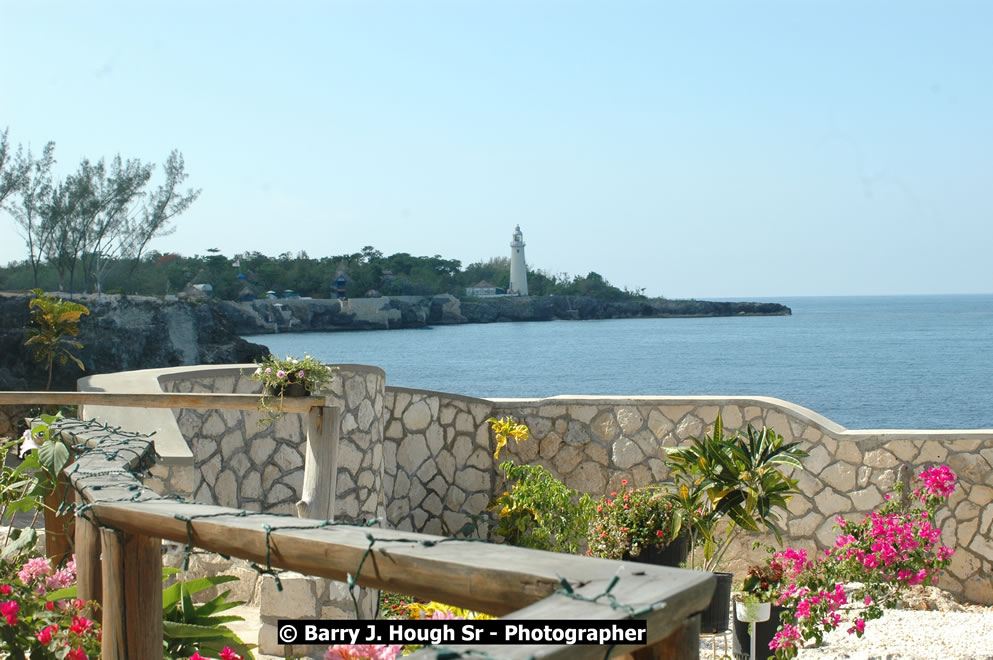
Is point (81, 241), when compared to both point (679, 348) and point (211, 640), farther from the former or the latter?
point (211, 640)

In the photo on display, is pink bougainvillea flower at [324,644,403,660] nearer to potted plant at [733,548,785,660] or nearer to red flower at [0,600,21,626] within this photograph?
red flower at [0,600,21,626]

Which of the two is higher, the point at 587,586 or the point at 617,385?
the point at 587,586

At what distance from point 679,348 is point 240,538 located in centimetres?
8316

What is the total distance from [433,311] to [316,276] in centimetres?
1492

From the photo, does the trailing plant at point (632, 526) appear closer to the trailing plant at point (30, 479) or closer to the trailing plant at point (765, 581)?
the trailing plant at point (765, 581)

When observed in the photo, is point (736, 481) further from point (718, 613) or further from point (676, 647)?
point (676, 647)

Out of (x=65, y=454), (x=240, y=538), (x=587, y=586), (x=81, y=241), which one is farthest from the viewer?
(x=81, y=241)

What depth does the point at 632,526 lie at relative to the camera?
814 cm

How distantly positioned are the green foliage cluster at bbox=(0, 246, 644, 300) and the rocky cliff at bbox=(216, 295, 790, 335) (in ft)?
6.39

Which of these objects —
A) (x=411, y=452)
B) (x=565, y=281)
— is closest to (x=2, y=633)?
(x=411, y=452)

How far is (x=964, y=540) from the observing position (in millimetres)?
9164

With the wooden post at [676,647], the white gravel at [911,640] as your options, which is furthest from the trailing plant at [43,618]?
the white gravel at [911,640]

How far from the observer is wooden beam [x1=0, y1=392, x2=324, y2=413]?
5.71 m

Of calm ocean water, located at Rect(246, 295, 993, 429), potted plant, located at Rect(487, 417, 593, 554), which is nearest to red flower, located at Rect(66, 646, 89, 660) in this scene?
potted plant, located at Rect(487, 417, 593, 554)
